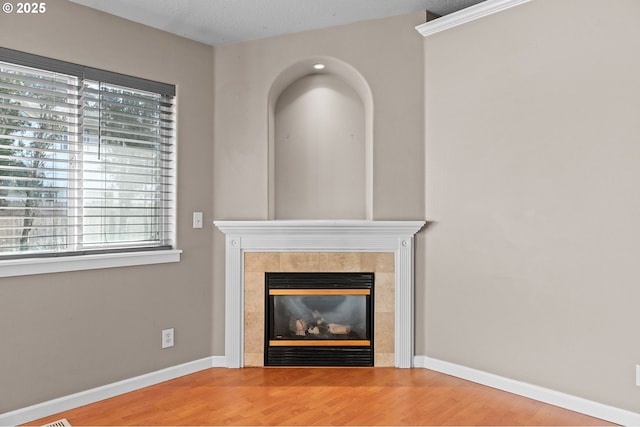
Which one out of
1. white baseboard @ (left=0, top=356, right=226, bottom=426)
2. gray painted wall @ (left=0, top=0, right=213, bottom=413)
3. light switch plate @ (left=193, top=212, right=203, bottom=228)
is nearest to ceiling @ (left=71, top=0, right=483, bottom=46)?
gray painted wall @ (left=0, top=0, right=213, bottom=413)

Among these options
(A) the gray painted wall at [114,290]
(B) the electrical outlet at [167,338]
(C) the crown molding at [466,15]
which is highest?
(C) the crown molding at [466,15]

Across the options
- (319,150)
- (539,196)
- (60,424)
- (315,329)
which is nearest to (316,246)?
(315,329)

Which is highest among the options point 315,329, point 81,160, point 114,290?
point 81,160

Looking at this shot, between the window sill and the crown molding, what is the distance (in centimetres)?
236

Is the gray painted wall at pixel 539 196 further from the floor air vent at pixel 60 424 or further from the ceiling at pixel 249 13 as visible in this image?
the floor air vent at pixel 60 424

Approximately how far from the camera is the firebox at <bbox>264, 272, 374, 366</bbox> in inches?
132

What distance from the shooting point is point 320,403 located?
269cm

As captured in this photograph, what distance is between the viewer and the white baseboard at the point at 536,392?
8.01 ft

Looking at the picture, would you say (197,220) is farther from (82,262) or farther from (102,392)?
(102,392)

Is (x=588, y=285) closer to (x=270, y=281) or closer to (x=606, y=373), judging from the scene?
(x=606, y=373)

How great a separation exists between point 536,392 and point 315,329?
60.7 inches

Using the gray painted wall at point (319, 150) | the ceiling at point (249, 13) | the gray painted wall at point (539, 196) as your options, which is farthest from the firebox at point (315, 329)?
the ceiling at point (249, 13)

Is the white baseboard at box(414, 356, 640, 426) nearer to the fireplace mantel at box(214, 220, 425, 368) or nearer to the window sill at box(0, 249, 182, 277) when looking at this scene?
the fireplace mantel at box(214, 220, 425, 368)

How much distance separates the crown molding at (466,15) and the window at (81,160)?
187 cm
